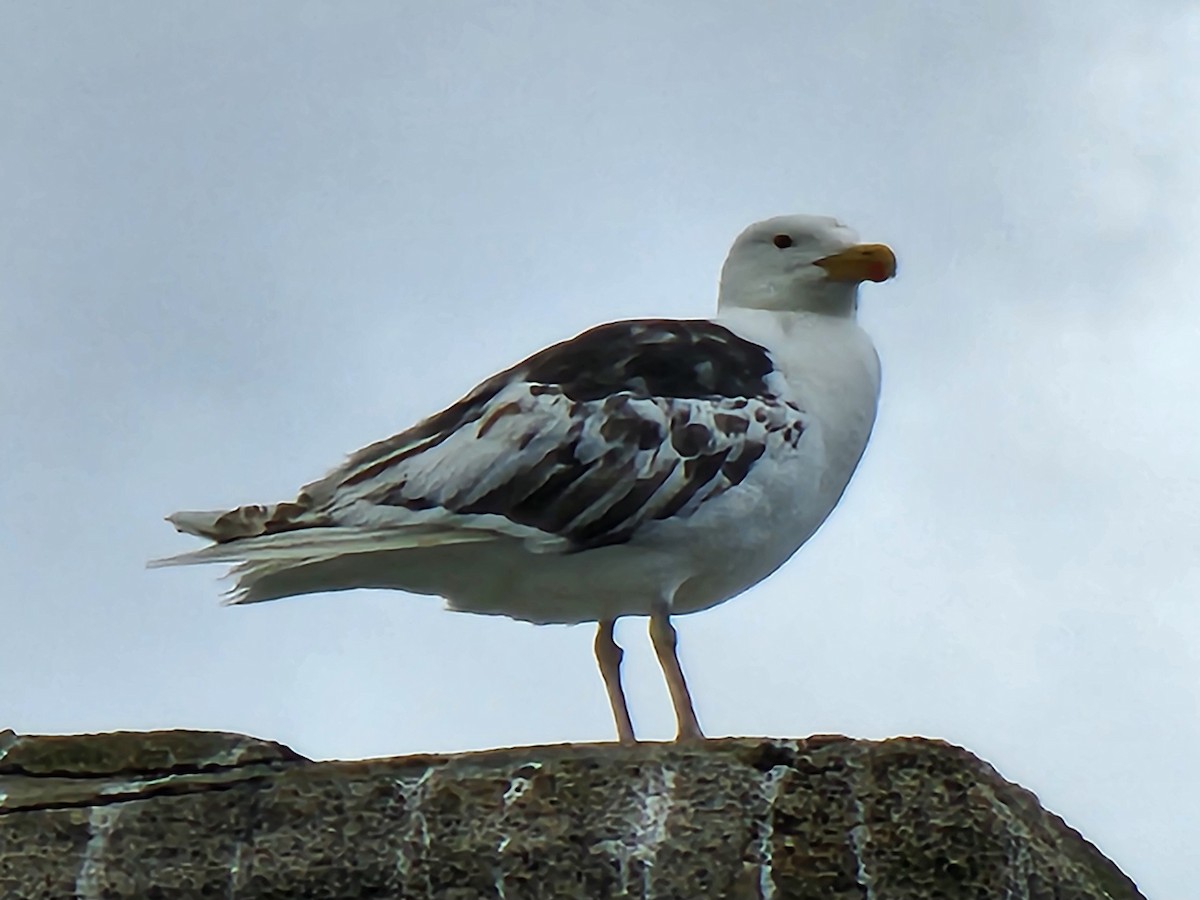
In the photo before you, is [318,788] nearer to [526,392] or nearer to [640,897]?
[640,897]

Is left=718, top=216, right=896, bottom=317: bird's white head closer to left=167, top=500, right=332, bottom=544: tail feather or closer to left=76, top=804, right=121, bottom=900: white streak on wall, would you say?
left=167, top=500, right=332, bottom=544: tail feather

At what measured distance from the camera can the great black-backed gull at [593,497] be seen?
4641mm

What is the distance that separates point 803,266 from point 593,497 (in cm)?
137

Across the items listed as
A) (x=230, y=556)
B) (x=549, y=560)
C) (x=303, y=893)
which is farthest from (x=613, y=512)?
(x=303, y=893)

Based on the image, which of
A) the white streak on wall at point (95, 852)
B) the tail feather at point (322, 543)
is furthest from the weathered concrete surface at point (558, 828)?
the tail feather at point (322, 543)

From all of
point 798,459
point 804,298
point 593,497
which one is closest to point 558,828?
point 593,497

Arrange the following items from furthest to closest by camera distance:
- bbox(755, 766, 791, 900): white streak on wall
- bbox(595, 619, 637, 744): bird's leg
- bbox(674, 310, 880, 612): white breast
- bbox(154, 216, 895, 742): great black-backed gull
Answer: bbox(595, 619, 637, 744): bird's leg, bbox(674, 310, 880, 612): white breast, bbox(154, 216, 895, 742): great black-backed gull, bbox(755, 766, 791, 900): white streak on wall

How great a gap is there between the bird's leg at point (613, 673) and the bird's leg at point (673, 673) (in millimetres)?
212

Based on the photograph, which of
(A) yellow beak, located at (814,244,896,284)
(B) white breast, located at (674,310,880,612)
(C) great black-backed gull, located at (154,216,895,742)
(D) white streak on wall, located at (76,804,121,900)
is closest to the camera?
(D) white streak on wall, located at (76,804,121,900)

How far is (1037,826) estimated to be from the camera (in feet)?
13.6

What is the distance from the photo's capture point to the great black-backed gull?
4641 mm

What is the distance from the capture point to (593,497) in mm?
4695

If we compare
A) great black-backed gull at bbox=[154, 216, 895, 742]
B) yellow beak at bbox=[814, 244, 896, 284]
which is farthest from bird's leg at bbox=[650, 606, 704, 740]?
yellow beak at bbox=[814, 244, 896, 284]

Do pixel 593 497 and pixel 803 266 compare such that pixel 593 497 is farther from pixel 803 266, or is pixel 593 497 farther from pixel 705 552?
pixel 803 266
